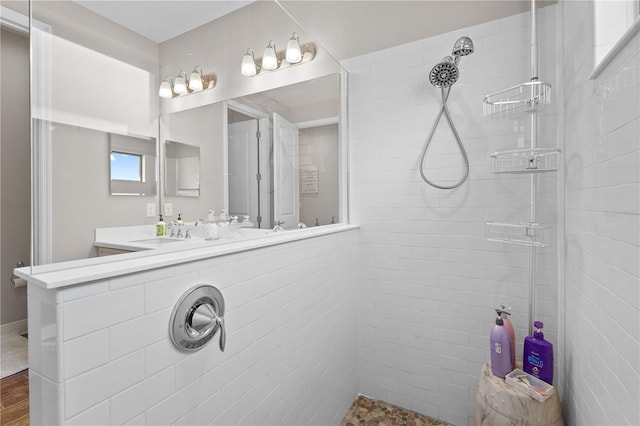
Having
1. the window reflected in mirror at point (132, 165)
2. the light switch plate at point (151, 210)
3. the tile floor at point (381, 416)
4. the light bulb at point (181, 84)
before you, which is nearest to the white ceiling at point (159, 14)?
the light bulb at point (181, 84)

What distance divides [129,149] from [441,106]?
5.57 feet

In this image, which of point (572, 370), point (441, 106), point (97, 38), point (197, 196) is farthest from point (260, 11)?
point (572, 370)

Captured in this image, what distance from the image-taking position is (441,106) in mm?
1874

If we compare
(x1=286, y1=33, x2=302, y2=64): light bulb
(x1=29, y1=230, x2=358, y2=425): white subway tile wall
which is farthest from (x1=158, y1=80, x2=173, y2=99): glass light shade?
(x1=286, y1=33, x2=302, y2=64): light bulb

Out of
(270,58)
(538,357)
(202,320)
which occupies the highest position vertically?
(270,58)

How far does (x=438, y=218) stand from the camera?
1923 millimetres

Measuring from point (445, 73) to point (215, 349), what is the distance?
1790 mm

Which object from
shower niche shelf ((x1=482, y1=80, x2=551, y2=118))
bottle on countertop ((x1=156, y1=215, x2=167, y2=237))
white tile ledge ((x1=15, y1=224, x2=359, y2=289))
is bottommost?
white tile ledge ((x1=15, y1=224, x2=359, y2=289))

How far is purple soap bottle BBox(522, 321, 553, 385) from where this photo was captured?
141 centimetres

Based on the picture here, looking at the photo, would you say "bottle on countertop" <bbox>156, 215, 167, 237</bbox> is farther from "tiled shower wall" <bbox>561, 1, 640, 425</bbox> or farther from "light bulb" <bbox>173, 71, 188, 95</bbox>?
"tiled shower wall" <bbox>561, 1, 640, 425</bbox>

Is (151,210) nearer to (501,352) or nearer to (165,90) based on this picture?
(165,90)

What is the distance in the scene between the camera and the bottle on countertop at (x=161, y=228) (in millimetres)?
1035

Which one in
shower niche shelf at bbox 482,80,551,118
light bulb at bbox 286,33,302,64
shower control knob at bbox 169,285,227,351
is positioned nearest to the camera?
shower control knob at bbox 169,285,227,351

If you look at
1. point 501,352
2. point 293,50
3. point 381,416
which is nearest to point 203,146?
point 293,50
